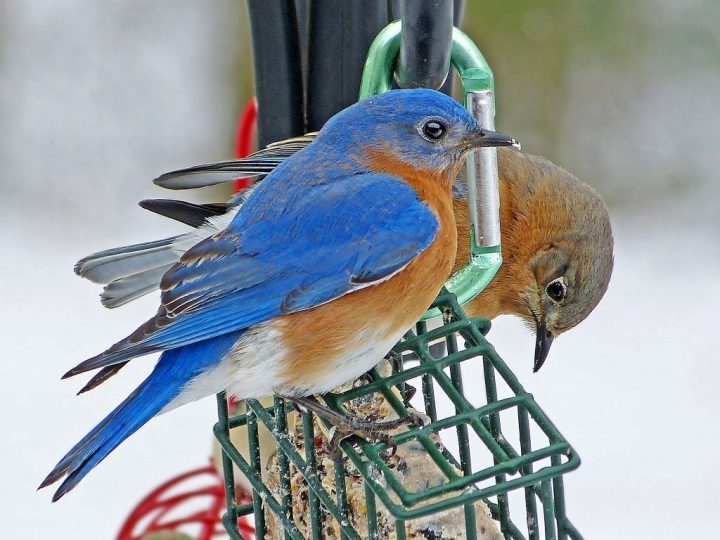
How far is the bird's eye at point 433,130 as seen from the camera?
12.2 ft

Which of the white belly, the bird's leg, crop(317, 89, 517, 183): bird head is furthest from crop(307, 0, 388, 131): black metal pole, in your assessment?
the white belly

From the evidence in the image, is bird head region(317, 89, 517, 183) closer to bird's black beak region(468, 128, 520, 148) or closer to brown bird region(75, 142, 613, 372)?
bird's black beak region(468, 128, 520, 148)

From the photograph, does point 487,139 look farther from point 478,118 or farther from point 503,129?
point 503,129

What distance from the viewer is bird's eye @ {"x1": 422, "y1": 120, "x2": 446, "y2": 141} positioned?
3.72 metres

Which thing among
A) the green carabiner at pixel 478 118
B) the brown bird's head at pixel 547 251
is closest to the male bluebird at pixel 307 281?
the green carabiner at pixel 478 118

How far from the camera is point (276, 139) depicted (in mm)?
4316

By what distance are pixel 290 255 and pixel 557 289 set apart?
1.33 metres

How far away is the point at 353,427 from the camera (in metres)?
3.41

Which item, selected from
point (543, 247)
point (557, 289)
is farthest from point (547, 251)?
point (557, 289)

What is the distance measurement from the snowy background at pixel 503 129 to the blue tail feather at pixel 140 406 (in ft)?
10.3

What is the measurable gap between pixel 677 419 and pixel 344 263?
351cm

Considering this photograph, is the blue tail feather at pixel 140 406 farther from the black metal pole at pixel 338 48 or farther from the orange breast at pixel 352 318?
the black metal pole at pixel 338 48

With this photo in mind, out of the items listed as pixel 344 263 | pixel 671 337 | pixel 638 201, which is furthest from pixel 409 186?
pixel 638 201

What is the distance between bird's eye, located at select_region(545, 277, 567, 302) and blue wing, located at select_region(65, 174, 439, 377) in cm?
103
